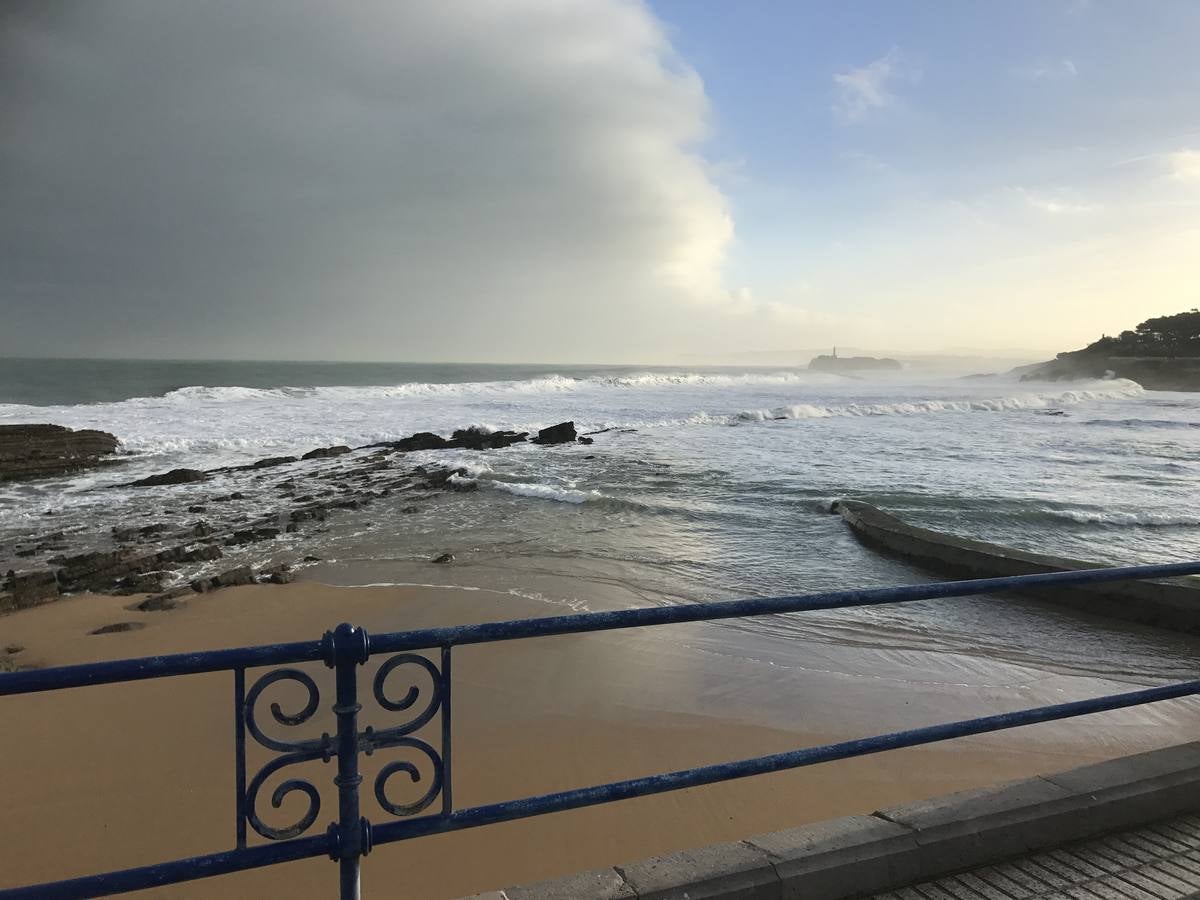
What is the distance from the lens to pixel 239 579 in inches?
318

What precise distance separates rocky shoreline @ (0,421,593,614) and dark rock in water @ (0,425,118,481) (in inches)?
1.2

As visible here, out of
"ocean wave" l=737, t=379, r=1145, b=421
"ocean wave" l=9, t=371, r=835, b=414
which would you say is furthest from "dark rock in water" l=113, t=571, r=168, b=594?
"ocean wave" l=9, t=371, r=835, b=414

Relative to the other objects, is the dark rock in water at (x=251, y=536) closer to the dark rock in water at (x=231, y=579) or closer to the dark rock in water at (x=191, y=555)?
the dark rock in water at (x=191, y=555)

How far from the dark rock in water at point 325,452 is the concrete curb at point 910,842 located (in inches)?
739

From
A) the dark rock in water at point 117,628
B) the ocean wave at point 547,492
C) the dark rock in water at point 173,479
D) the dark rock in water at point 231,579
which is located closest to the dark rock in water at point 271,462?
the dark rock in water at point 173,479

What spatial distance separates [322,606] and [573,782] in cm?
420

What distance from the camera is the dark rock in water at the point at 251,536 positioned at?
10.2m

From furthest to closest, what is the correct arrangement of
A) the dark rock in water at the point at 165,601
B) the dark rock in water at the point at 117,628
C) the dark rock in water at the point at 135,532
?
the dark rock in water at the point at 135,532 → the dark rock in water at the point at 165,601 → the dark rock in water at the point at 117,628

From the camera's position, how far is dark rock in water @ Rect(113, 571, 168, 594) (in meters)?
7.93

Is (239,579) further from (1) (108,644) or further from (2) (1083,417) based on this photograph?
(2) (1083,417)

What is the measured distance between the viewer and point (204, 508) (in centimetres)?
1268

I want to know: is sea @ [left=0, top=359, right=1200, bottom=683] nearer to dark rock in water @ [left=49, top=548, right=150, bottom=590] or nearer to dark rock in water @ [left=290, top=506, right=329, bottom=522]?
dark rock in water @ [left=290, top=506, right=329, bottom=522]

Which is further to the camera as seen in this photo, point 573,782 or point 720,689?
point 720,689

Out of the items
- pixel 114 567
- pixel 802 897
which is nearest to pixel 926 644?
pixel 802 897
